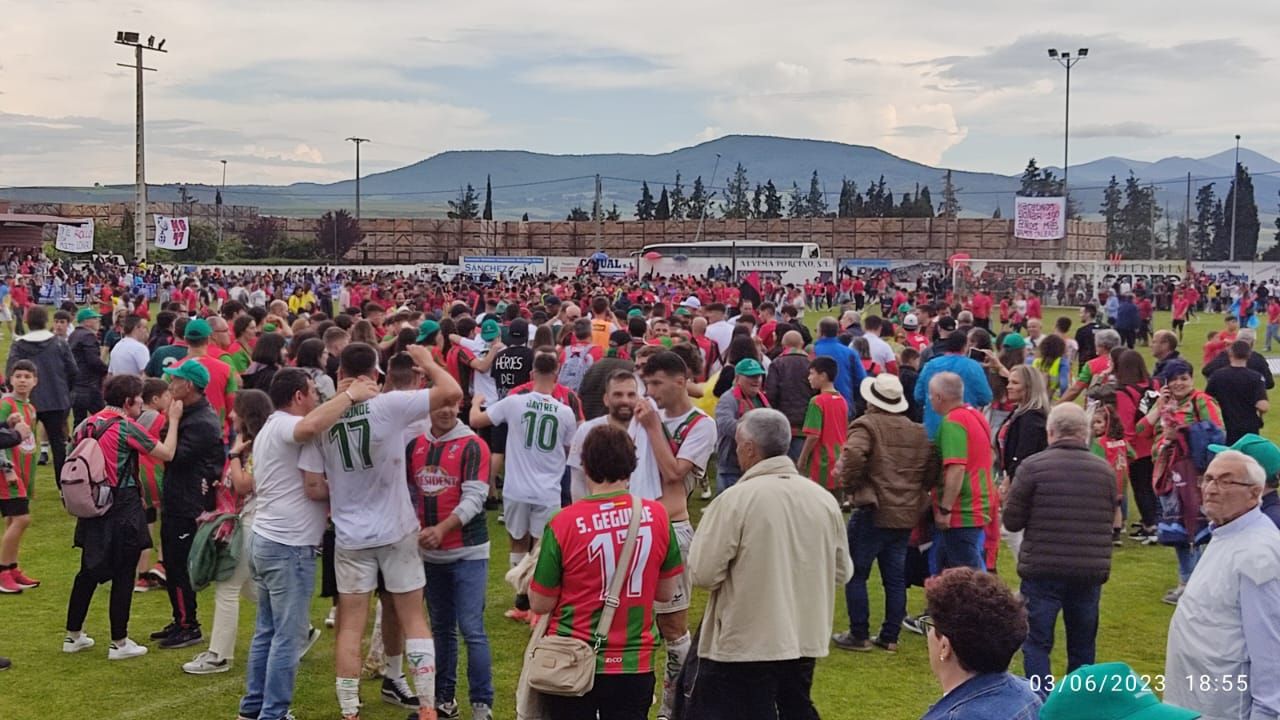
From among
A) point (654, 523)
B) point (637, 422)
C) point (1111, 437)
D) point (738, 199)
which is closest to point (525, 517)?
point (637, 422)

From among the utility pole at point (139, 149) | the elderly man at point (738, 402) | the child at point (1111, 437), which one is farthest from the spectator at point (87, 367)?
the utility pole at point (139, 149)

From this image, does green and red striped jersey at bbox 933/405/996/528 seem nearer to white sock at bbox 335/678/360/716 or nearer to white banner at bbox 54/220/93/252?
white sock at bbox 335/678/360/716

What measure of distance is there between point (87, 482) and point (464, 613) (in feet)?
8.36

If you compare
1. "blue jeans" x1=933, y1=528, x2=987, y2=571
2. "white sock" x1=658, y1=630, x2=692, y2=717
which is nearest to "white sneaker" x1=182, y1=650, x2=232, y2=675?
"white sock" x1=658, y1=630, x2=692, y2=717

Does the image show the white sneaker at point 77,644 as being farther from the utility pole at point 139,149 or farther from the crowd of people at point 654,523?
the utility pole at point 139,149

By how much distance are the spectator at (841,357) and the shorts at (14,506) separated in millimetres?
6657

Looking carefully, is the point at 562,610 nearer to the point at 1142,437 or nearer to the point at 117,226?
the point at 1142,437

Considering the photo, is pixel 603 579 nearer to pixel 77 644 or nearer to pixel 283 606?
pixel 283 606

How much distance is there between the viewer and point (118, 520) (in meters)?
6.96

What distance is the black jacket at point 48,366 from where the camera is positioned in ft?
36.2

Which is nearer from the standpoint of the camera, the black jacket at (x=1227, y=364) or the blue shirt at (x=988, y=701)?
the blue shirt at (x=988, y=701)

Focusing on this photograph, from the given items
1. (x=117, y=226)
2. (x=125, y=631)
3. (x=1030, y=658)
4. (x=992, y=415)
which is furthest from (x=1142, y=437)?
(x=117, y=226)

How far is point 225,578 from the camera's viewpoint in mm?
6781

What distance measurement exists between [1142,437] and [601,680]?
679cm
